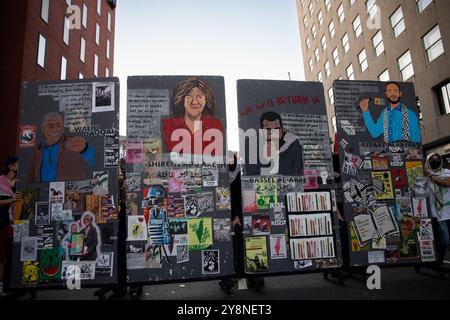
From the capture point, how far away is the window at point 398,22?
18.3 m

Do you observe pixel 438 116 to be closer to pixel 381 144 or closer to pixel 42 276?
pixel 381 144

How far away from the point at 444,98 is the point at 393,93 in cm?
1342

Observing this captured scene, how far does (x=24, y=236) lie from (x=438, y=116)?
18.0 meters

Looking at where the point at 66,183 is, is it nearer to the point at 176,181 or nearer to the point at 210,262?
the point at 176,181

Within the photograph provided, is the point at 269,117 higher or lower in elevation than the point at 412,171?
higher

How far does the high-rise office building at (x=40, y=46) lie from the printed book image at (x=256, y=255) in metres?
14.1

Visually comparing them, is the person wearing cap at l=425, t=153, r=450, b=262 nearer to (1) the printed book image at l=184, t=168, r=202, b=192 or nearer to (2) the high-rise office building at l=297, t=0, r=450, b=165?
(1) the printed book image at l=184, t=168, r=202, b=192

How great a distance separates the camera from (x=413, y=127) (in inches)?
196

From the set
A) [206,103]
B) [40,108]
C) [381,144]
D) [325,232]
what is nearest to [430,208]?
[381,144]

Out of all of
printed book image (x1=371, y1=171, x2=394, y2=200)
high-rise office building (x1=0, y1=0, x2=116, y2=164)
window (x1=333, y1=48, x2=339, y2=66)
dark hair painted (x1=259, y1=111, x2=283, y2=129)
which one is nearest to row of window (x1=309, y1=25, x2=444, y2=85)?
window (x1=333, y1=48, x2=339, y2=66)

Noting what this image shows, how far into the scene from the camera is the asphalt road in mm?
3875

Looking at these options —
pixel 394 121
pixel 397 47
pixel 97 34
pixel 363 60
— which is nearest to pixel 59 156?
pixel 394 121

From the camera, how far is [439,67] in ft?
50.2

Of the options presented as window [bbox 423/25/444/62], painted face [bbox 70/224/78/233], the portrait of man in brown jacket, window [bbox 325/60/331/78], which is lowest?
painted face [bbox 70/224/78/233]
